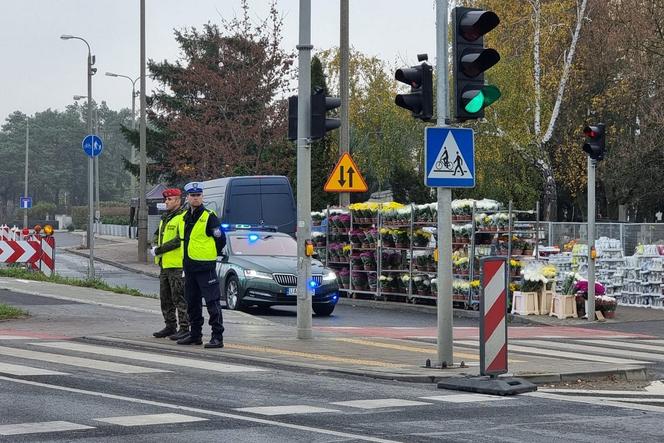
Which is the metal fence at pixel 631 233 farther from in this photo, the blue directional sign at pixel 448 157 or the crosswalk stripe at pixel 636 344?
the blue directional sign at pixel 448 157

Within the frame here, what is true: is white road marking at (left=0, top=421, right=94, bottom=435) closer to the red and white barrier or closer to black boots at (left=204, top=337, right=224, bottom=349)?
black boots at (left=204, top=337, right=224, bottom=349)

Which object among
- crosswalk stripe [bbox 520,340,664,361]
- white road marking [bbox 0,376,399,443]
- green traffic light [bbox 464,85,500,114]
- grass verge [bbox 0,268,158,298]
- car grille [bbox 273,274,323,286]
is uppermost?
green traffic light [bbox 464,85,500,114]

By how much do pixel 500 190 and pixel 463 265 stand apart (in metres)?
24.6

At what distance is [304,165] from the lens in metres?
16.0

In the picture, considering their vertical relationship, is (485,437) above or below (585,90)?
below

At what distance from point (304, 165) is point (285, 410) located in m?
6.46

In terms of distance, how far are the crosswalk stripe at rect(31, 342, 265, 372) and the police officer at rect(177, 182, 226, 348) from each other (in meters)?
1.00

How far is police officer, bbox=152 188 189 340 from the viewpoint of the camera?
614 inches

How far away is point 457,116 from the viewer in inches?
504

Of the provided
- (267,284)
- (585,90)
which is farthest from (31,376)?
(585,90)

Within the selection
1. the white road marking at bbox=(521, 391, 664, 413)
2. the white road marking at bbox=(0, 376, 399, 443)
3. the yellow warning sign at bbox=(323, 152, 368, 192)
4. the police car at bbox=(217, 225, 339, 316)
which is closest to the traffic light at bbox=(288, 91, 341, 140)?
the white road marking at bbox=(521, 391, 664, 413)

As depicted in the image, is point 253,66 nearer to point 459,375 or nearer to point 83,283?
point 83,283

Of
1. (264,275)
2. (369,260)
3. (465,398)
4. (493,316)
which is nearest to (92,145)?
(369,260)

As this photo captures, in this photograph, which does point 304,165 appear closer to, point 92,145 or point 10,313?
point 10,313
